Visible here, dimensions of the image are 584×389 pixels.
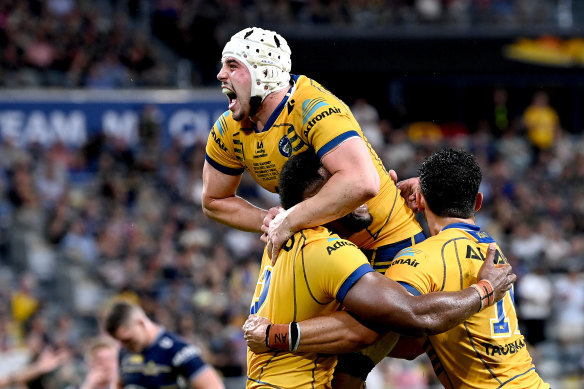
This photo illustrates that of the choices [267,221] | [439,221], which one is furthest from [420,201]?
[267,221]

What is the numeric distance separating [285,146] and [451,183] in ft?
3.30

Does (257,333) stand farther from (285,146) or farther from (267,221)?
(285,146)

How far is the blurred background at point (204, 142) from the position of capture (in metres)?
14.5

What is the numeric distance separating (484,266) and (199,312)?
9.51 m

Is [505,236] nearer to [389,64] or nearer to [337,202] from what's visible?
[389,64]

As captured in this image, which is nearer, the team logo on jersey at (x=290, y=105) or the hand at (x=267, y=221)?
the hand at (x=267, y=221)

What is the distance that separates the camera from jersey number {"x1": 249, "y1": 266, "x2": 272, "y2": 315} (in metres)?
5.39

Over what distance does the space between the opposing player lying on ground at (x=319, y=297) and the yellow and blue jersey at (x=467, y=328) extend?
0.12 meters

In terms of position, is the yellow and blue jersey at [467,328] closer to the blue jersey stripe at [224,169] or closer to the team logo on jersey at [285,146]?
the team logo on jersey at [285,146]

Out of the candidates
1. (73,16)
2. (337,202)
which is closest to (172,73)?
(73,16)

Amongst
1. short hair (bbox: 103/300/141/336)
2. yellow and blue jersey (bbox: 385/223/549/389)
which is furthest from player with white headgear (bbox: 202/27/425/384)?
short hair (bbox: 103/300/141/336)

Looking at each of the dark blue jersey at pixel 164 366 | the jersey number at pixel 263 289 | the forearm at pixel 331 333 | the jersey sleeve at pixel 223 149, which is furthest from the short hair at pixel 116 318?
the forearm at pixel 331 333

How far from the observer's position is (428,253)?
16.9 ft

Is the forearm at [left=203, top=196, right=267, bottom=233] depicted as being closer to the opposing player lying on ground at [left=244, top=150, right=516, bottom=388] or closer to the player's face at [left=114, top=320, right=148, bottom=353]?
the opposing player lying on ground at [left=244, top=150, right=516, bottom=388]
